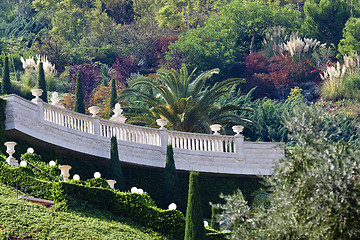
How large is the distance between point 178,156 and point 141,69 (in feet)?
84.0

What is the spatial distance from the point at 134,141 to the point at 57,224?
9.92 metres

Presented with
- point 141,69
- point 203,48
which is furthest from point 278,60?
point 141,69

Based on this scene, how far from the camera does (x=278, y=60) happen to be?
5706 cm

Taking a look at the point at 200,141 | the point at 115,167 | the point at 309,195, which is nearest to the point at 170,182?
the point at 115,167

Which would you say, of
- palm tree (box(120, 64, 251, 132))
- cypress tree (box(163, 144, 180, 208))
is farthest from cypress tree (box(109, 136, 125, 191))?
palm tree (box(120, 64, 251, 132))

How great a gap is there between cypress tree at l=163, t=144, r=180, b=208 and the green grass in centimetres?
512

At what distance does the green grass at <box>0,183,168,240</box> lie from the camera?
2330cm

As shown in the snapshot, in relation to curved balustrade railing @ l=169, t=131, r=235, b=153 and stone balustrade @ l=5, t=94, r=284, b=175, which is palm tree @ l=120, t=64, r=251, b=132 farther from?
curved balustrade railing @ l=169, t=131, r=235, b=153

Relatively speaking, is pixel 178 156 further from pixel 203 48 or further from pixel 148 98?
pixel 203 48

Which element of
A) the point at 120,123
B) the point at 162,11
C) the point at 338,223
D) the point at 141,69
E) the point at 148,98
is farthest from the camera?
the point at 162,11

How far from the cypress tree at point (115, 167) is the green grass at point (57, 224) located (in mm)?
4482

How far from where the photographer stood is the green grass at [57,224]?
23.3 m

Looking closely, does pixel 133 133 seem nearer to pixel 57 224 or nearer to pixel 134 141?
pixel 134 141

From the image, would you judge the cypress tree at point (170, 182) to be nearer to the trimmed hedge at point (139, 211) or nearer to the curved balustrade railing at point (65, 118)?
the curved balustrade railing at point (65, 118)
